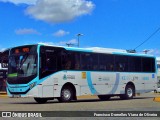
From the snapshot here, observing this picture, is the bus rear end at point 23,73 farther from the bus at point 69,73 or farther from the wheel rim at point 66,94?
the wheel rim at point 66,94

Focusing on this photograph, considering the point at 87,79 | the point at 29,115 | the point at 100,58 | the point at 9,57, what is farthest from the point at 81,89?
the point at 29,115

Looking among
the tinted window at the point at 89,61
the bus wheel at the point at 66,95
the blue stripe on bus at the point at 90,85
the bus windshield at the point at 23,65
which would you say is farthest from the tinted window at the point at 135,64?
the bus windshield at the point at 23,65

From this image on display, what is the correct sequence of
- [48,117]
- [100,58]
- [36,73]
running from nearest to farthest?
1. [48,117]
2. [36,73]
3. [100,58]

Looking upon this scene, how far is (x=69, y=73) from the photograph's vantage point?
77.8ft

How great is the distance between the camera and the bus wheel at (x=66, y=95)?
23275 mm

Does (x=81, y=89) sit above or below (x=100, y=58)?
below

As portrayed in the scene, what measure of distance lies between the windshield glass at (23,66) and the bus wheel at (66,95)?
232 centimetres

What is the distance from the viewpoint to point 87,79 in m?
25.1

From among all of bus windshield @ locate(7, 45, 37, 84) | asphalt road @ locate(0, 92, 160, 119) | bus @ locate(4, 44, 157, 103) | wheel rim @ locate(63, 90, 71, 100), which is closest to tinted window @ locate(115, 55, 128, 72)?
bus @ locate(4, 44, 157, 103)

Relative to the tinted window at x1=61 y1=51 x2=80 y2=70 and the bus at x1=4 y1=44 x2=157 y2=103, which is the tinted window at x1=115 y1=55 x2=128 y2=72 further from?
the tinted window at x1=61 y1=51 x2=80 y2=70

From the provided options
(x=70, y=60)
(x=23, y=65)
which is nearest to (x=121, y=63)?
(x=70, y=60)

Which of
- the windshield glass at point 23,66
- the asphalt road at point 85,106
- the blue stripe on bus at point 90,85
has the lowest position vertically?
the asphalt road at point 85,106

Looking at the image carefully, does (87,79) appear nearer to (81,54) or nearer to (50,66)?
(81,54)

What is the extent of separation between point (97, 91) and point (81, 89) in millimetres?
1693
